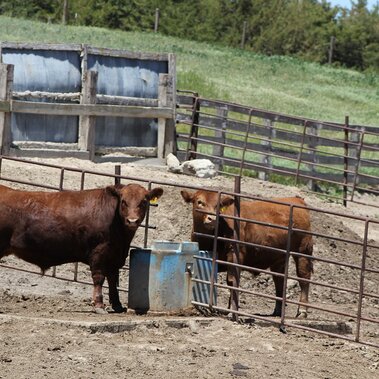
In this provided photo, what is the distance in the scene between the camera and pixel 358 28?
256ft

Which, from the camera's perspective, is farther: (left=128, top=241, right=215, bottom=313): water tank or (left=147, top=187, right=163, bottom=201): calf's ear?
(left=128, top=241, right=215, bottom=313): water tank

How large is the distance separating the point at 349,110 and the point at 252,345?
1505 inches

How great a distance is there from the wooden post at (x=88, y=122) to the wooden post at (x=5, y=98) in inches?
53.7

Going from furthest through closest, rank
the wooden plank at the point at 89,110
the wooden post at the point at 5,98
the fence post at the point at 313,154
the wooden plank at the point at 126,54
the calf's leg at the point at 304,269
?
the fence post at the point at 313,154 → the wooden plank at the point at 126,54 → the wooden plank at the point at 89,110 → the wooden post at the point at 5,98 → the calf's leg at the point at 304,269

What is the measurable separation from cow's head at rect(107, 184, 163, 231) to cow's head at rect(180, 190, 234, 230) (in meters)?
0.75

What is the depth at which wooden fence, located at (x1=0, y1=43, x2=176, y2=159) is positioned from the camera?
19.5 meters

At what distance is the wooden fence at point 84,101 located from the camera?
19484 mm

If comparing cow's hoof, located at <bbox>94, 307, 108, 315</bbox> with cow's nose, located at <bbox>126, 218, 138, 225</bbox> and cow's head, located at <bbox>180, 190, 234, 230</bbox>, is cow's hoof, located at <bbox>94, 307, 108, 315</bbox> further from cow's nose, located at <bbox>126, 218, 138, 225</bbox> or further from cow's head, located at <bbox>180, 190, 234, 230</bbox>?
cow's head, located at <bbox>180, 190, 234, 230</bbox>

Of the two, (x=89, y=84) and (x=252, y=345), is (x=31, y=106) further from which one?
(x=252, y=345)

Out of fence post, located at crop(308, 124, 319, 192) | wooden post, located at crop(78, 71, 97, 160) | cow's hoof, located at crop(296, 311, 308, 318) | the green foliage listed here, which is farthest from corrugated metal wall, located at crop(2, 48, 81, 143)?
the green foliage

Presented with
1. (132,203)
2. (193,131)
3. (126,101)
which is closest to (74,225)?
(132,203)

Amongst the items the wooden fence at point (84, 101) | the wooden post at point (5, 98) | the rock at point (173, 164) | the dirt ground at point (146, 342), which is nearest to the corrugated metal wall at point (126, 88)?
the wooden fence at point (84, 101)

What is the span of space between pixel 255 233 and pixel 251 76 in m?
41.0

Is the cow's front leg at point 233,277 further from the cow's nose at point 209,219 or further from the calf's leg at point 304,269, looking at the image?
the calf's leg at point 304,269
